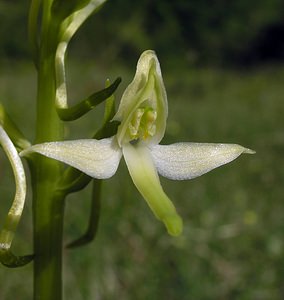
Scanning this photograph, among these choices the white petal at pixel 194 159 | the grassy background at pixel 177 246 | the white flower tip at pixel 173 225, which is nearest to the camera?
the white flower tip at pixel 173 225

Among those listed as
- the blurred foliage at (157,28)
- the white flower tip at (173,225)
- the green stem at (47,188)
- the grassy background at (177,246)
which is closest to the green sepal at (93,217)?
the green stem at (47,188)

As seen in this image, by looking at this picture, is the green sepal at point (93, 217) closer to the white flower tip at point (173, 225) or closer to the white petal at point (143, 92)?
the white petal at point (143, 92)

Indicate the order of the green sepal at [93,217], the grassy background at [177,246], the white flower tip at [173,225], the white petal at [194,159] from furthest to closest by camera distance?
the grassy background at [177,246]
the green sepal at [93,217]
the white petal at [194,159]
the white flower tip at [173,225]

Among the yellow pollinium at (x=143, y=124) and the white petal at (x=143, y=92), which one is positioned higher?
the white petal at (x=143, y=92)

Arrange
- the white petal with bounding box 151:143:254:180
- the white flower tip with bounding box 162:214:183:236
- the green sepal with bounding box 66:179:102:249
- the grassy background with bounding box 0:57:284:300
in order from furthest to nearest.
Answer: the grassy background with bounding box 0:57:284:300 → the green sepal with bounding box 66:179:102:249 → the white petal with bounding box 151:143:254:180 → the white flower tip with bounding box 162:214:183:236

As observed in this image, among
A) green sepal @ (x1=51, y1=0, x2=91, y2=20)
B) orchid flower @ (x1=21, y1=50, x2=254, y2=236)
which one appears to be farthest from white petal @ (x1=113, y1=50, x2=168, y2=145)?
green sepal @ (x1=51, y1=0, x2=91, y2=20)

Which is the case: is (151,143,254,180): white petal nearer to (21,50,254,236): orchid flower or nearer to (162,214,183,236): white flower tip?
(21,50,254,236): orchid flower
